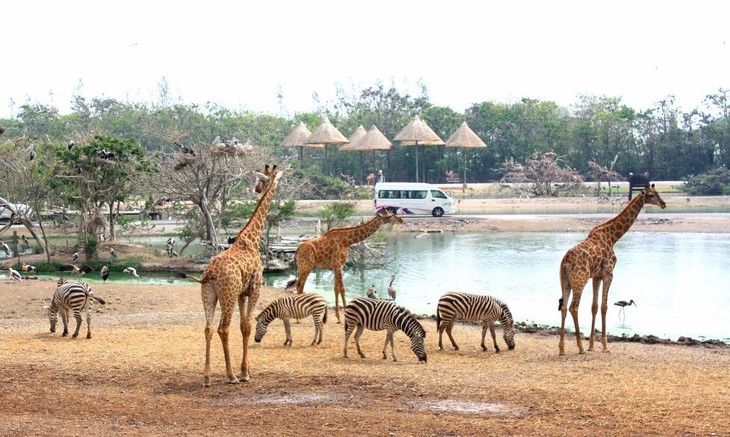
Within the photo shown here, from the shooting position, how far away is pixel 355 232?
1925cm

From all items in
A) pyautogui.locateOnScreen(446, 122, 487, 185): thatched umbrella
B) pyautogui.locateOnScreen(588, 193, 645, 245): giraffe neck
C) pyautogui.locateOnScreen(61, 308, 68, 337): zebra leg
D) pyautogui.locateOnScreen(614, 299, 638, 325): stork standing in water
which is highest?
pyautogui.locateOnScreen(446, 122, 487, 185): thatched umbrella

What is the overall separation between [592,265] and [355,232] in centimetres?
546

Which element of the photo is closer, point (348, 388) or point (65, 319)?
point (348, 388)

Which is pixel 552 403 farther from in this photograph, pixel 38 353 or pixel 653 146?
pixel 653 146

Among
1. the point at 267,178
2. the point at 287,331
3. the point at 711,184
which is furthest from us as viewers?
the point at 711,184

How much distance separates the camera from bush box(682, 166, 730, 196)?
59.8m

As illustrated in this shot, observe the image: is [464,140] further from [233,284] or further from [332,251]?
[233,284]

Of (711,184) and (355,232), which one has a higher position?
(711,184)

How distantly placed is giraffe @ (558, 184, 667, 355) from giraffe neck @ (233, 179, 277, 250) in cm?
477

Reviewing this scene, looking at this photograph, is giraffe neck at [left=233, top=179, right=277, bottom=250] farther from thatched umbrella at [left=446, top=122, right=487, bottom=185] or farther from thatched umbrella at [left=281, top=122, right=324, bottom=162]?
thatched umbrella at [left=281, top=122, right=324, bottom=162]

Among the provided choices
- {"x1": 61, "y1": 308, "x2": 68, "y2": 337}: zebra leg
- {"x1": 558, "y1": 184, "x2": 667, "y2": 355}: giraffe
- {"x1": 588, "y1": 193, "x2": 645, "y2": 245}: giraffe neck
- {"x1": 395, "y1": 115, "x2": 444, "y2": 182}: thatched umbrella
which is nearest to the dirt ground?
{"x1": 61, "y1": 308, "x2": 68, "y2": 337}: zebra leg

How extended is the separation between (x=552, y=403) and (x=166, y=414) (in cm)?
400

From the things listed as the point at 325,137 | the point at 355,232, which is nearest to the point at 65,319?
the point at 355,232

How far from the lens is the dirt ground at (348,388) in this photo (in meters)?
9.77
